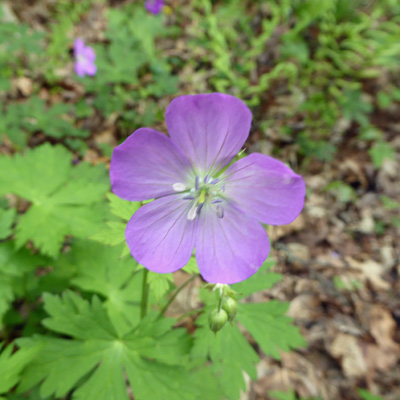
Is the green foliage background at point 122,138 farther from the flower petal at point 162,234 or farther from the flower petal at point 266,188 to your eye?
the flower petal at point 266,188

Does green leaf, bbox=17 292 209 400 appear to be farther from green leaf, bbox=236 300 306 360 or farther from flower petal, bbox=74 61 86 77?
flower petal, bbox=74 61 86 77

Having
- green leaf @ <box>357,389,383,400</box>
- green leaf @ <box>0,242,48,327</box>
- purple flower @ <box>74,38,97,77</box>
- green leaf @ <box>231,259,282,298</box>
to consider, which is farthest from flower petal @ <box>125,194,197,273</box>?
purple flower @ <box>74,38,97,77</box>

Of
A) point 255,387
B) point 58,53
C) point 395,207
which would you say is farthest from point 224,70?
point 255,387

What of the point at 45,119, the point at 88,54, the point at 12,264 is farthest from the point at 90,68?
the point at 12,264

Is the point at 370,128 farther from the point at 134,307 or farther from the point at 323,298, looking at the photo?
the point at 134,307

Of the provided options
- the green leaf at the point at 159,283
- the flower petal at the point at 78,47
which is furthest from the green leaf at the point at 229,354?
the flower petal at the point at 78,47

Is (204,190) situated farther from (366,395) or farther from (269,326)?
(366,395)

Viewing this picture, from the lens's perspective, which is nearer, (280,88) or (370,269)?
(370,269)
